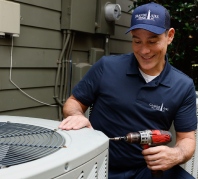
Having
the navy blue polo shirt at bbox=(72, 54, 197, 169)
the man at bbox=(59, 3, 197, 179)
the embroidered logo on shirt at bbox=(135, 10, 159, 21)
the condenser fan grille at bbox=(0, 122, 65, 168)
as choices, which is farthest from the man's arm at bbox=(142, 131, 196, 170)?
the embroidered logo on shirt at bbox=(135, 10, 159, 21)

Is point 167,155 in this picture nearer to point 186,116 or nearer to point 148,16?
point 186,116

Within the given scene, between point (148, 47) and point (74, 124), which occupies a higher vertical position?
point (148, 47)

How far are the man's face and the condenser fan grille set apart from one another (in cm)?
74

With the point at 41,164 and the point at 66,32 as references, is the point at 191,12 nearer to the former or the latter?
the point at 66,32

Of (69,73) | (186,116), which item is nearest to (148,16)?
(186,116)

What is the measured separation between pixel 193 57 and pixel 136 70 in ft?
8.02

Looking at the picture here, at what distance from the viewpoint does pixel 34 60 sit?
3.23 metres

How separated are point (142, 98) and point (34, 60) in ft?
5.14

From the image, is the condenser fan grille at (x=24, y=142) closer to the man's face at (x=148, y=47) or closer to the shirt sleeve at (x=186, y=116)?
the man's face at (x=148, y=47)

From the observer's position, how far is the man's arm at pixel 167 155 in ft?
5.43

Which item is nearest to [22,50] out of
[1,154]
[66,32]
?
[66,32]

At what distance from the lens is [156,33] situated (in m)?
1.90

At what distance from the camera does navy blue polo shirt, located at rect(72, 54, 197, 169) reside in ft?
6.50

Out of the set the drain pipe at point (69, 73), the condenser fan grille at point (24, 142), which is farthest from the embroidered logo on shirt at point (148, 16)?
the drain pipe at point (69, 73)
